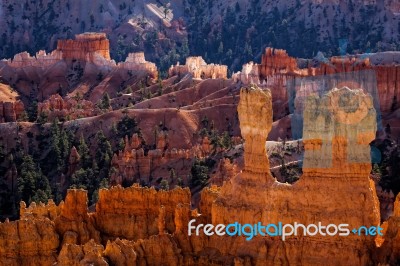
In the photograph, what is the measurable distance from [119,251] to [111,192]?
9.56 meters

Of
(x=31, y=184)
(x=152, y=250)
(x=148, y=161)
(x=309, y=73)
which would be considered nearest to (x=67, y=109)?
(x=148, y=161)

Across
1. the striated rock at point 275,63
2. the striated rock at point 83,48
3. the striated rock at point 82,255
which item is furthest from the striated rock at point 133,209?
the striated rock at point 83,48

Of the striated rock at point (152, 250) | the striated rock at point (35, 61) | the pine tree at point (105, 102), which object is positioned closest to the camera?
the striated rock at point (152, 250)

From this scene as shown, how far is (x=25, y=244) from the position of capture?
176ft

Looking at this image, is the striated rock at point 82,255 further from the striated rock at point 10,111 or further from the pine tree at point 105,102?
the pine tree at point 105,102

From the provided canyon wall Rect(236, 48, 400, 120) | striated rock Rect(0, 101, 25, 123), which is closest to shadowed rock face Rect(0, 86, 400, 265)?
canyon wall Rect(236, 48, 400, 120)

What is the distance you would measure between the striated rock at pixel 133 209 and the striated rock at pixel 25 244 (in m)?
4.03

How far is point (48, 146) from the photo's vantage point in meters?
133

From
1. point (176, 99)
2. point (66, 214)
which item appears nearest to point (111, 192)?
point (66, 214)

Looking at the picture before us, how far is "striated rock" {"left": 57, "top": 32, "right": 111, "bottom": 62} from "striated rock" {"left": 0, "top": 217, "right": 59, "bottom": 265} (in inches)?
5180

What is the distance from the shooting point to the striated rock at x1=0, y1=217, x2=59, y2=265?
5338cm

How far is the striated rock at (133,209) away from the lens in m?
56.3

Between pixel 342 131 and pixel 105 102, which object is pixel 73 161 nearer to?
pixel 105 102

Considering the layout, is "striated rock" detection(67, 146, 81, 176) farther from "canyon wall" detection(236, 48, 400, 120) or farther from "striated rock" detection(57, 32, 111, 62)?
"striated rock" detection(57, 32, 111, 62)
